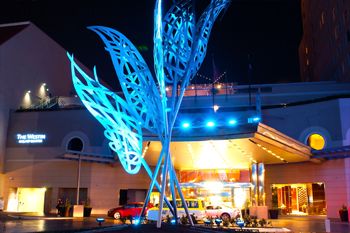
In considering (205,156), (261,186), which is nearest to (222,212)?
(205,156)

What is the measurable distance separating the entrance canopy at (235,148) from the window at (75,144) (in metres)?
7.24

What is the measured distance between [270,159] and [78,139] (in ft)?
57.6

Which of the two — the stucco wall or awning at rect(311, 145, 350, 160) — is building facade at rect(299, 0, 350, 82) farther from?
awning at rect(311, 145, 350, 160)

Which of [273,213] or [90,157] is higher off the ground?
[90,157]

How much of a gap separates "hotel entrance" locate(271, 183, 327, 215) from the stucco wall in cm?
71

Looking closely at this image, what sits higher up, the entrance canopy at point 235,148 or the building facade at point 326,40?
the building facade at point 326,40

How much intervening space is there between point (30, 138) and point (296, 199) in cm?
2492

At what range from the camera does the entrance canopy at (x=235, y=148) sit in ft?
72.8

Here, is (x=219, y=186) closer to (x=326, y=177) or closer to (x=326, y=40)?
(x=326, y=177)

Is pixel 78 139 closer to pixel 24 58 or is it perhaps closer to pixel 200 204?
pixel 24 58

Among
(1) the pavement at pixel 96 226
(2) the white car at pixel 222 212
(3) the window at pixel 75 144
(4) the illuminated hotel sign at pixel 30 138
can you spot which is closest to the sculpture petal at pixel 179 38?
(1) the pavement at pixel 96 226

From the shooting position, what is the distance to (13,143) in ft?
116

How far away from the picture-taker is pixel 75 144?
3444cm

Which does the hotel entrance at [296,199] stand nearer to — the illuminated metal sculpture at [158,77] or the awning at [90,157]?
the awning at [90,157]
